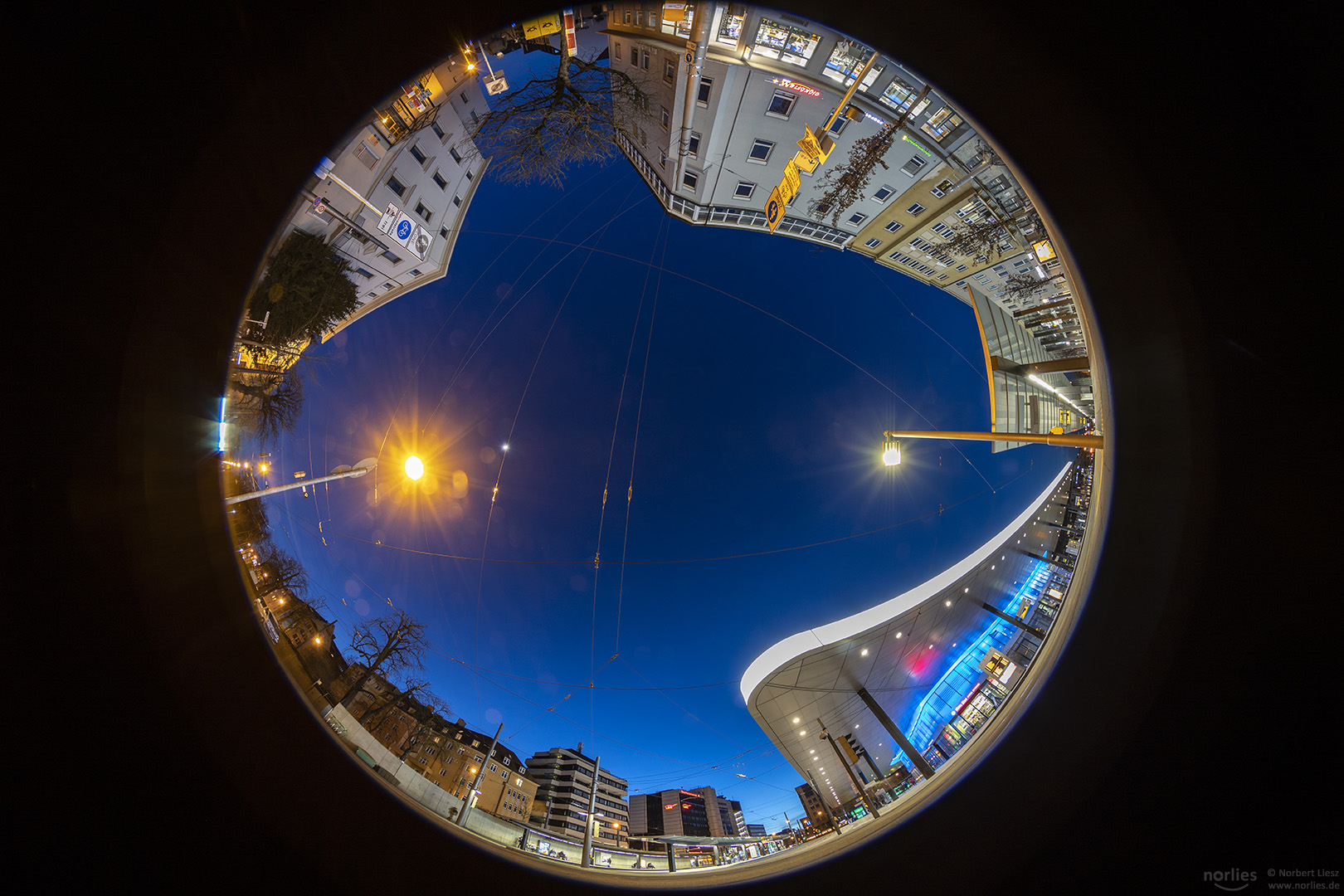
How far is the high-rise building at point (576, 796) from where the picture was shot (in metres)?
2.54

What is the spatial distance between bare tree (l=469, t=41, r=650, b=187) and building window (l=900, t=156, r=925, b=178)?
1.91m

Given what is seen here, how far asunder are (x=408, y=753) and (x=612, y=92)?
4.72 metres

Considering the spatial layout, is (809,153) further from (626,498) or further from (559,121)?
(626,498)

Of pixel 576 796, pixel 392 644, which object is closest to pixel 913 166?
pixel 576 796

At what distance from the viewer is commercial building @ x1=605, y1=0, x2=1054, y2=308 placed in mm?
2264

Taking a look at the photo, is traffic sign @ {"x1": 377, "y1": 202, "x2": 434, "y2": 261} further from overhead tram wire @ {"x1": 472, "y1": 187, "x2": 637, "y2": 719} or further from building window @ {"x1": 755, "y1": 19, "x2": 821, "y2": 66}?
building window @ {"x1": 755, "y1": 19, "x2": 821, "y2": 66}

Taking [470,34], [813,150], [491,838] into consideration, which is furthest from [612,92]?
[491,838]

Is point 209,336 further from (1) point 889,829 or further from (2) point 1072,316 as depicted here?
(2) point 1072,316

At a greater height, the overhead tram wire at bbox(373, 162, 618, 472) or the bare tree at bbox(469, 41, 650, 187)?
the bare tree at bbox(469, 41, 650, 187)

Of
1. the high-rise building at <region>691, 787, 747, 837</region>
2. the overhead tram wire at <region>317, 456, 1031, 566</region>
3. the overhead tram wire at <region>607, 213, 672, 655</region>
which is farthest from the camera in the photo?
the overhead tram wire at <region>607, 213, 672, 655</region>

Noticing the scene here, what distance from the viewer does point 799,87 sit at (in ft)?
8.14

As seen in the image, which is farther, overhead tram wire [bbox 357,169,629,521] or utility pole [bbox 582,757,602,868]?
overhead tram wire [bbox 357,169,629,521]

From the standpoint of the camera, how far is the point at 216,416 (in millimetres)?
2018

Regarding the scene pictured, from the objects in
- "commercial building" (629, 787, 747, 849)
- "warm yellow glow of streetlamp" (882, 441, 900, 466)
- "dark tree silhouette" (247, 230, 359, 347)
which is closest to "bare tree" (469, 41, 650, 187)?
"dark tree silhouette" (247, 230, 359, 347)
